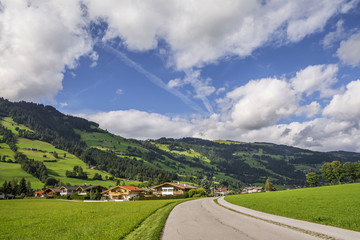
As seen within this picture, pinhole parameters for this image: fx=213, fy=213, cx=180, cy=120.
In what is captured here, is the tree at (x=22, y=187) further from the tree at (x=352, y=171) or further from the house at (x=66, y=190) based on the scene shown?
the tree at (x=352, y=171)

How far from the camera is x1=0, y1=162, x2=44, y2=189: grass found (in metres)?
141

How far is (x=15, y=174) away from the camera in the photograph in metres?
148

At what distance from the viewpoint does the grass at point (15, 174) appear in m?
141

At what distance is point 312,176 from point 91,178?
165462 mm

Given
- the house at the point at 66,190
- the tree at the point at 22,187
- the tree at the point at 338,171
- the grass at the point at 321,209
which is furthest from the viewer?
the house at the point at 66,190

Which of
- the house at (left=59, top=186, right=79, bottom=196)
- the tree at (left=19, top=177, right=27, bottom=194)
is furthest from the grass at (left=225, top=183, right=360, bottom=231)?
the tree at (left=19, top=177, right=27, bottom=194)

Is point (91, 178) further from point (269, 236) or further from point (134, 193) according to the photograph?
point (269, 236)

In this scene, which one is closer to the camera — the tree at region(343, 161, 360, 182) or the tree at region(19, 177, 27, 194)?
the tree at region(343, 161, 360, 182)

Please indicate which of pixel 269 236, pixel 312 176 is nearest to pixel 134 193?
pixel 312 176

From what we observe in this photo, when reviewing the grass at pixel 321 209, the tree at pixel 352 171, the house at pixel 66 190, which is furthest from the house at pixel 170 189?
the tree at pixel 352 171

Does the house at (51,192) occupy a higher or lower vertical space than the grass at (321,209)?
lower

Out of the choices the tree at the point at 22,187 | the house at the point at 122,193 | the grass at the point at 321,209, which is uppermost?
the tree at the point at 22,187

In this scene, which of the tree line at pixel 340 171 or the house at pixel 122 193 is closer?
the house at pixel 122 193

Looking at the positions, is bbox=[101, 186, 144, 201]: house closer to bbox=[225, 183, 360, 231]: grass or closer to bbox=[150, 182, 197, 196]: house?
bbox=[150, 182, 197, 196]: house
